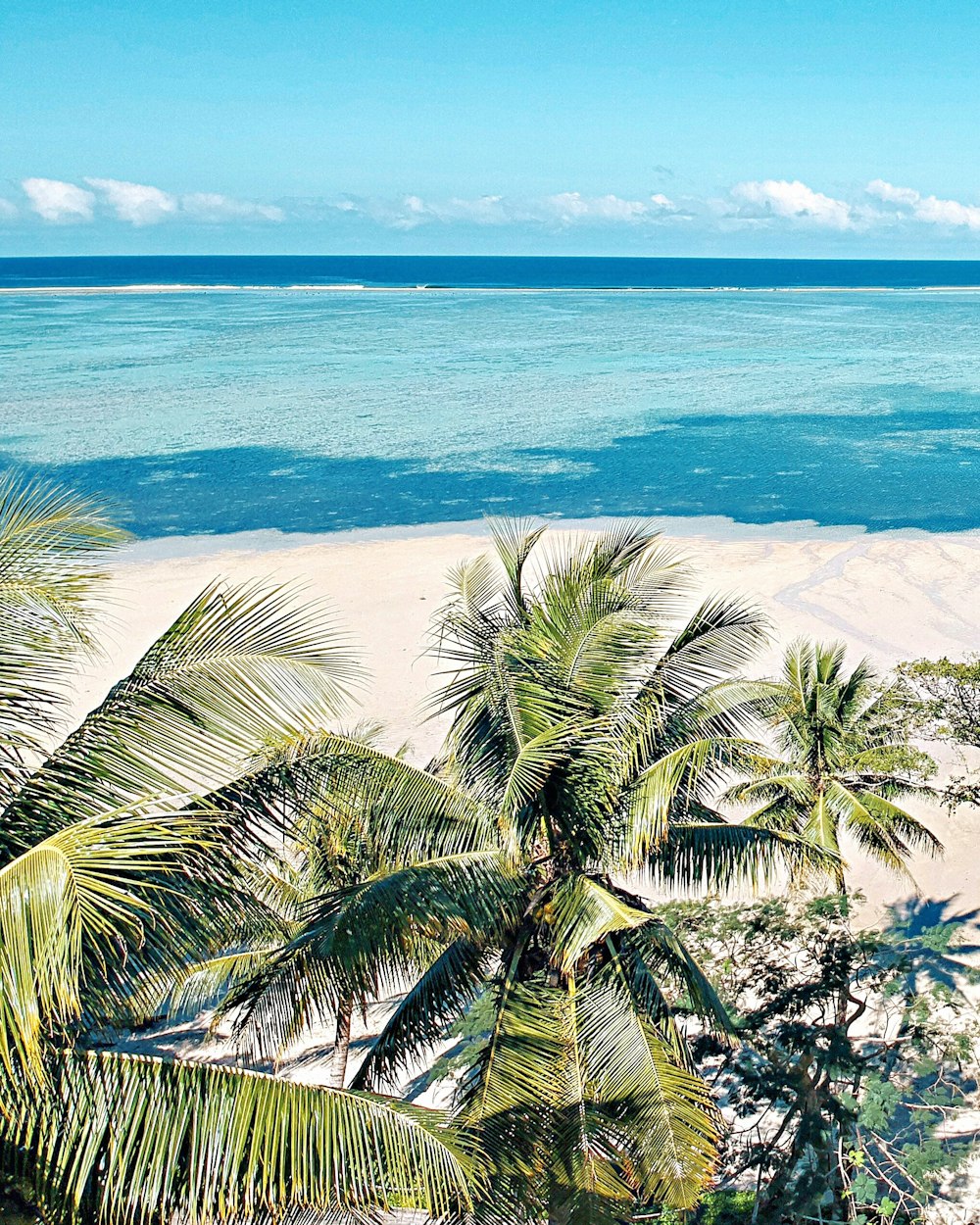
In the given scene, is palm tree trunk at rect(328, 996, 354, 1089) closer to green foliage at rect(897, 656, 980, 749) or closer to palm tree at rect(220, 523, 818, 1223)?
palm tree at rect(220, 523, 818, 1223)

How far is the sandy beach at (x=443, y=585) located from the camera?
74.9 feet

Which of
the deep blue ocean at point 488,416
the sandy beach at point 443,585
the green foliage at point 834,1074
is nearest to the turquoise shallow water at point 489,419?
the deep blue ocean at point 488,416

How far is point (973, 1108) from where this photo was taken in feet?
31.6

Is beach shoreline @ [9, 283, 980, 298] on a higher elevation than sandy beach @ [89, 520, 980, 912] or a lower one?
higher

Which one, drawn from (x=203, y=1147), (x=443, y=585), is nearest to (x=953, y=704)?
(x=203, y=1147)

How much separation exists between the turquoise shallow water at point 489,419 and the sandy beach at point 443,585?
8.98 feet

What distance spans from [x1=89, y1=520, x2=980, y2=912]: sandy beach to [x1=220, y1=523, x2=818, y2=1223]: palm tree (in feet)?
31.4

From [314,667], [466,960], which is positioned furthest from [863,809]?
[314,667]

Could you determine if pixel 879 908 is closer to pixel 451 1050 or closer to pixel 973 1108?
pixel 973 1108

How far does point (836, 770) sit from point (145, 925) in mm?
10403

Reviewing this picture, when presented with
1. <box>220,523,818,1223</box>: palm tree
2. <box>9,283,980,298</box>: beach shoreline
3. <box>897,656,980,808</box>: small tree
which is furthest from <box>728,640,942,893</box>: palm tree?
<box>9,283,980,298</box>: beach shoreline

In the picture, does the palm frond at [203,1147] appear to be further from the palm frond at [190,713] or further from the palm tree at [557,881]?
the palm frond at [190,713]

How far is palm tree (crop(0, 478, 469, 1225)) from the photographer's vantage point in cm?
404

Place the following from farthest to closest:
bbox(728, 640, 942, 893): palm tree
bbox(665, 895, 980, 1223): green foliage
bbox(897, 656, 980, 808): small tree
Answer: bbox(897, 656, 980, 808): small tree → bbox(728, 640, 942, 893): palm tree → bbox(665, 895, 980, 1223): green foliage
